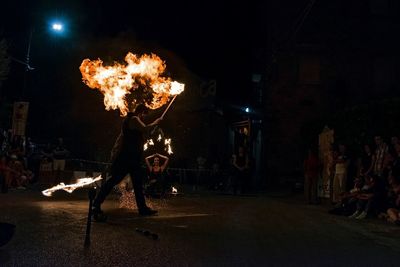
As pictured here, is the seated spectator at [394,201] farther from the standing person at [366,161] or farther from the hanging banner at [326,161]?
the hanging banner at [326,161]

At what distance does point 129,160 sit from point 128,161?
1.1 inches

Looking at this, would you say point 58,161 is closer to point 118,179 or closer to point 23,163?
point 23,163

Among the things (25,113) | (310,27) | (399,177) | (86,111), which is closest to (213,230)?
(399,177)

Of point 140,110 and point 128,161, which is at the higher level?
point 140,110

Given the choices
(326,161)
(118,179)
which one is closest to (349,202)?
(326,161)

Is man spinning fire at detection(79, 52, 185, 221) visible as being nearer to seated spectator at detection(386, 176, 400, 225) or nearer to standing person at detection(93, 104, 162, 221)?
standing person at detection(93, 104, 162, 221)

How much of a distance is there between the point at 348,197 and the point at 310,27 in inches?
556

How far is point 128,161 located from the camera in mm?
9633

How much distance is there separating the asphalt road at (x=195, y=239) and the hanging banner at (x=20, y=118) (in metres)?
8.59

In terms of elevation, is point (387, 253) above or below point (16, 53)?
below

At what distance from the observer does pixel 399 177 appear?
11.8 m

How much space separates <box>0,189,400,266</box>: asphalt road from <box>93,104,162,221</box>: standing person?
392 mm

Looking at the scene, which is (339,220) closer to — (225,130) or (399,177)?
(399,177)

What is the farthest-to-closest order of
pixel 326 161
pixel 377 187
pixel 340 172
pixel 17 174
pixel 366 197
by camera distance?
pixel 17 174 → pixel 326 161 → pixel 340 172 → pixel 366 197 → pixel 377 187
